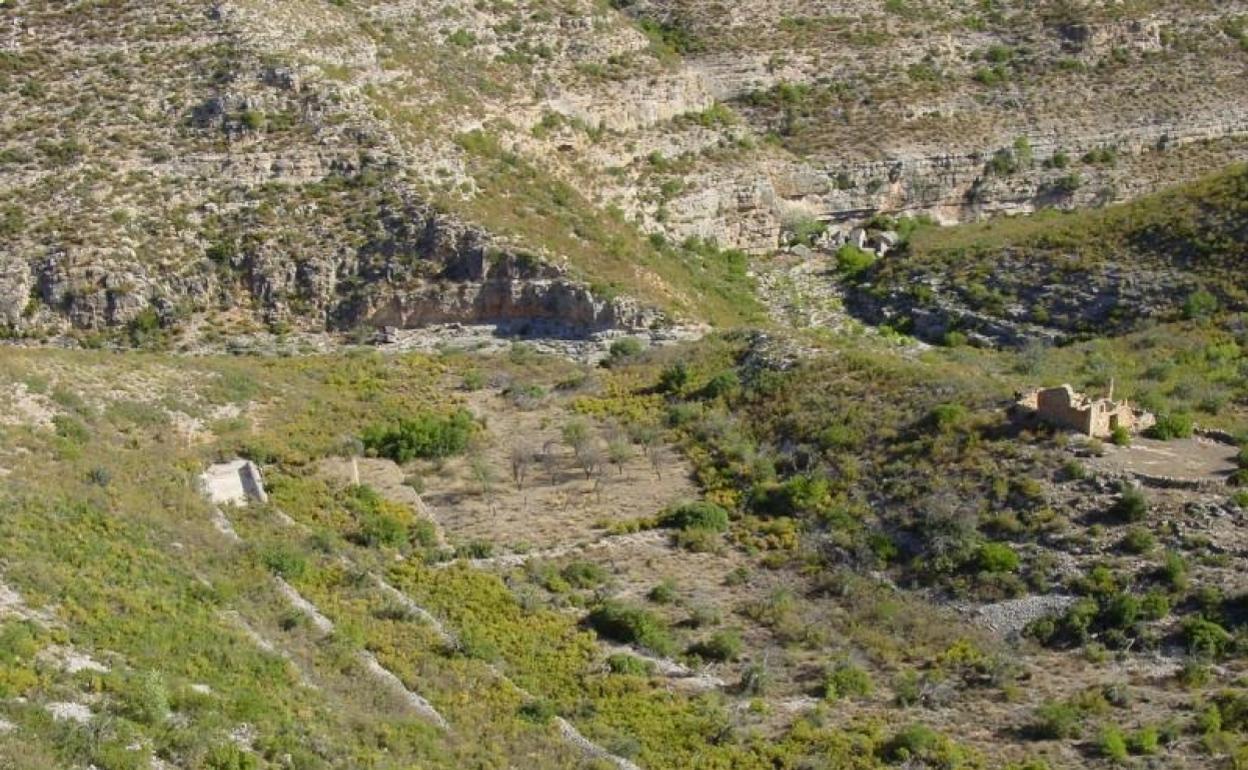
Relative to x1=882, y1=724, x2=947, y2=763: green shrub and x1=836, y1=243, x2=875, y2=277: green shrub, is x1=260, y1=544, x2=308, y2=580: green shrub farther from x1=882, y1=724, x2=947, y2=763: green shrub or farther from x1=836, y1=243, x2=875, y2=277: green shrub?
x1=836, y1=243, x2=875, y2=277: green shrub

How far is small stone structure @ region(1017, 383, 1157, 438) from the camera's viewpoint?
34875mm

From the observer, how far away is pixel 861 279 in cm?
5303

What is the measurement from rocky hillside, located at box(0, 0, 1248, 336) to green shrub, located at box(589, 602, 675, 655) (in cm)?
1598

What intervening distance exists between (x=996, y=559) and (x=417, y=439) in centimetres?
1374

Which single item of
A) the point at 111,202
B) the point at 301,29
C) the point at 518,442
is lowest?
the point at 518,442

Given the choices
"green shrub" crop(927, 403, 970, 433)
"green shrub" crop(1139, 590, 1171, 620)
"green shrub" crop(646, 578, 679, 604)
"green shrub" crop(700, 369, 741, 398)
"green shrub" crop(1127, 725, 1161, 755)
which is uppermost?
"green shrub" crop(927, 403, 970, 433)

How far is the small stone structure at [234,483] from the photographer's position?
1330 inches

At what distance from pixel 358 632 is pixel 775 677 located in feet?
23.4

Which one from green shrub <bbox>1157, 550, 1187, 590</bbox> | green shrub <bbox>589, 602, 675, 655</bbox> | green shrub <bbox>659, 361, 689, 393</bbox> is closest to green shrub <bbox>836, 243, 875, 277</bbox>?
green shrub <bbox>659, 361, 689, 393</bbox>

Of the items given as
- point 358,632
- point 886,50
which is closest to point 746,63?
point 886,50

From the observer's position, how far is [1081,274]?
48312 mm

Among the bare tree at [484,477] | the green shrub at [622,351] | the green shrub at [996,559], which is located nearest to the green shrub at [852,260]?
the green shrub at [622,351]

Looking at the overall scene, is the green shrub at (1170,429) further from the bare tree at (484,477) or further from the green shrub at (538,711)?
the green shrub at (538,711)

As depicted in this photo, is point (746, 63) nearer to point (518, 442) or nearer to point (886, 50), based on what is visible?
point (886, 50)
